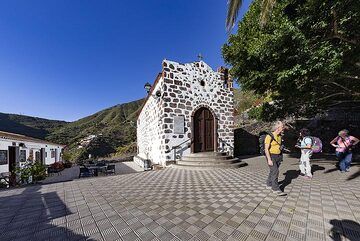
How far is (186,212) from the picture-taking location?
3.35m

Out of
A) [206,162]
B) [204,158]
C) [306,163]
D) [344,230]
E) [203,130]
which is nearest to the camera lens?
[344,230]

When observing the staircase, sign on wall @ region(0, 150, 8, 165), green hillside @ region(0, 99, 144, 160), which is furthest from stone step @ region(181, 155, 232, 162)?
green hillside @ region(0, 99, 144, 160)

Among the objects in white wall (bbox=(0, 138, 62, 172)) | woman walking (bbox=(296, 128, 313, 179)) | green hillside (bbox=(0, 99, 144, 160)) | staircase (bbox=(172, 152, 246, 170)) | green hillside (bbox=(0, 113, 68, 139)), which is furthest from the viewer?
green hillside (bbox=(0, 113, 68, 139))

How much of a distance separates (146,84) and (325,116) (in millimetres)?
12987

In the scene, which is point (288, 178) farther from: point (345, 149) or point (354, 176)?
point (345, 149)

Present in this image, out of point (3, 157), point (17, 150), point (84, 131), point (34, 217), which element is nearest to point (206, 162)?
point (34, 217)

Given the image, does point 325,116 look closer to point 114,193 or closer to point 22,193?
point 114,193

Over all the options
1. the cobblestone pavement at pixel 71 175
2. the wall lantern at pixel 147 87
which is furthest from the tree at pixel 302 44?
the cobblestone pavement at pixel 71 175

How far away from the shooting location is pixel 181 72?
31.4ft

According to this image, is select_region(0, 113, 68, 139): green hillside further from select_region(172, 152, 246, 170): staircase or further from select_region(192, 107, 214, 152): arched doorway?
select_region(172, 152, 246, 170): staircase

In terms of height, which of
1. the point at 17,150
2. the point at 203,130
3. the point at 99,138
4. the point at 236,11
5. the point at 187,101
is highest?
the point at 236,11

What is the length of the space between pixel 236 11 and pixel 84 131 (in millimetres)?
43015

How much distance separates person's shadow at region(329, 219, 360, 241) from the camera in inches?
96.2

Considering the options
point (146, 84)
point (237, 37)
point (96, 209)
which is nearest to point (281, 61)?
point (237, 37)
